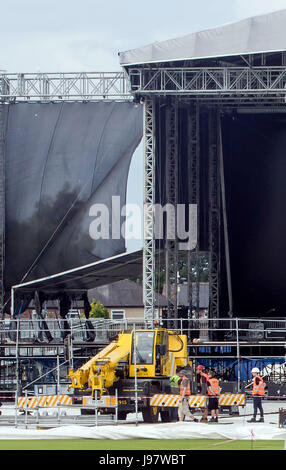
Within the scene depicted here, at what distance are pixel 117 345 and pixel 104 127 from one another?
14.0 metres

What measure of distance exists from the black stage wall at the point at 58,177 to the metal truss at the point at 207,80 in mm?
2751

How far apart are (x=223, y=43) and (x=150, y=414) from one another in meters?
14.9

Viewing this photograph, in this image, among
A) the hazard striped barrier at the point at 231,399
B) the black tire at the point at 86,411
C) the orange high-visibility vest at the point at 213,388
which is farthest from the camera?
the hazard striped barrier at the point at 231,399

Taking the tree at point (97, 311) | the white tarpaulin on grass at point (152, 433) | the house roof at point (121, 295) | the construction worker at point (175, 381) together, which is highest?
the house roof at point (121, 295)

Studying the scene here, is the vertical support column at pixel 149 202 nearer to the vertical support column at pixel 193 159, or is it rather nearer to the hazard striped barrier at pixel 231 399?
the vertical support column at pixel 193 159

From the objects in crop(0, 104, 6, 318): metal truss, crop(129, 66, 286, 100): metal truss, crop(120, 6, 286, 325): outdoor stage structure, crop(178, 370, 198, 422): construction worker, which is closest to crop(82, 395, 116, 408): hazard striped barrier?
crop(178, 370, 198, 422): construction worker

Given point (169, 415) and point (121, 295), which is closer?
point (169, 415)

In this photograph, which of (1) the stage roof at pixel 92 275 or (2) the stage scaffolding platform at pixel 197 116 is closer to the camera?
(2) the stage scaffolding platform at pixel 197 116

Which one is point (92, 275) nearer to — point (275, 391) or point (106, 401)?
point (275, 391)

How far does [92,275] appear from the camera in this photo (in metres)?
41.6

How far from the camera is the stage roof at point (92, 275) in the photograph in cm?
4028

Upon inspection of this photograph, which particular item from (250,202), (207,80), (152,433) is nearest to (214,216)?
(250,202)

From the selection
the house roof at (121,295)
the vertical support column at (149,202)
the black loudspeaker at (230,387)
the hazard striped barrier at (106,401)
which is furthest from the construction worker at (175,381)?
the house roof at (121,295)
